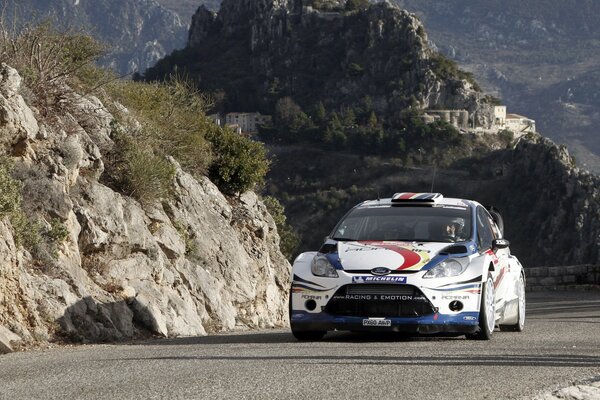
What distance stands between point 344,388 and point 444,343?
4.15 meters

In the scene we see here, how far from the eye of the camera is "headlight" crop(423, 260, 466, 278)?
12.7 meters

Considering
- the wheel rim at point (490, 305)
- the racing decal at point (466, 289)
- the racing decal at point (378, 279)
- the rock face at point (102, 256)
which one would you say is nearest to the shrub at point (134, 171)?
the rock face at point (102, 256)

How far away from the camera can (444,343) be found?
12617mm

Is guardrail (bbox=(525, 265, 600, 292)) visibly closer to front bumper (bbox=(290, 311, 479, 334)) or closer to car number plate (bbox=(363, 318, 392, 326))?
front bumper (bbox=(290, 311, 479, 334))

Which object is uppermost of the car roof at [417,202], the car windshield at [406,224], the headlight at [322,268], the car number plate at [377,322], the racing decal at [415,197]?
the racing decal at [415,197]

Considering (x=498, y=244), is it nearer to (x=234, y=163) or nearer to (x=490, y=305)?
(x=490, y=305)

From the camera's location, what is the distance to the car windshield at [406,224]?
13.6 meters

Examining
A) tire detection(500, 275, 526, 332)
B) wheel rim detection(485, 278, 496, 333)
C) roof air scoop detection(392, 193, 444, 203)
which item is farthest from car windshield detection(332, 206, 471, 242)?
tire detection(500, 275, 526, 332)

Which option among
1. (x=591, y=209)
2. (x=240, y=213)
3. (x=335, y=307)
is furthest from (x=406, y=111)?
(x=335, y=307)

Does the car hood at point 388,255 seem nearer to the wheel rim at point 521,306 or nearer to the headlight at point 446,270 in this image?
the headlight at point 446,270

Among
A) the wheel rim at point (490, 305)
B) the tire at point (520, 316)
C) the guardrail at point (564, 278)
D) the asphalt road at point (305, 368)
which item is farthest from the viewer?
the guardrail at point (564, 278)

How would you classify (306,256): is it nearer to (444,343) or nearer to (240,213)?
(444,343)

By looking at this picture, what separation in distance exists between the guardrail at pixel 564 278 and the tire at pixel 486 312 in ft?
67.2

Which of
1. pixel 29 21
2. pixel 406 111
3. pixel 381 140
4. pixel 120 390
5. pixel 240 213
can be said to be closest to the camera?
pixel 120 390
